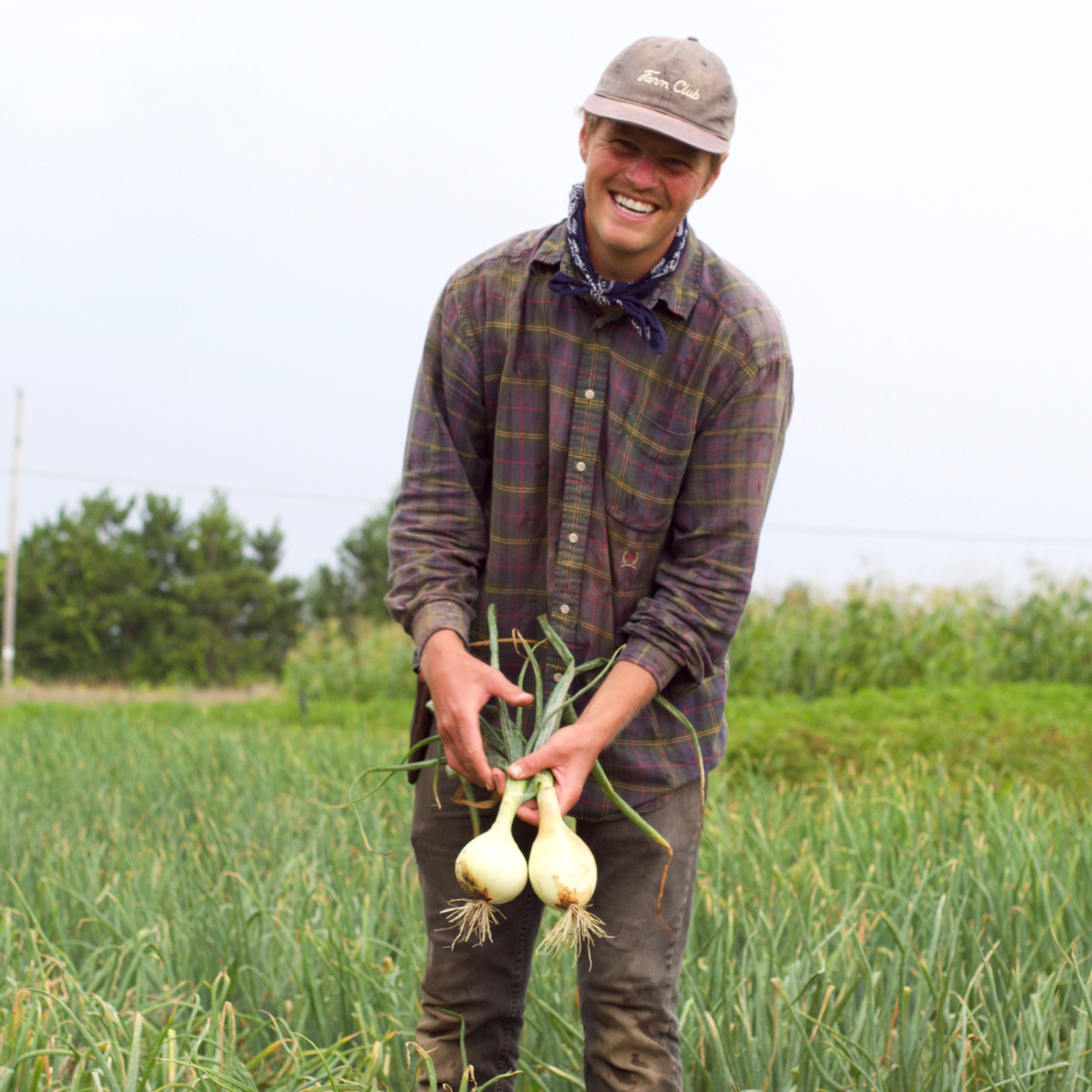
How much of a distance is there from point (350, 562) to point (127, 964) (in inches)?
930

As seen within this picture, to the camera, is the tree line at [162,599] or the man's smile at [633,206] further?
the tree line at [162,599]

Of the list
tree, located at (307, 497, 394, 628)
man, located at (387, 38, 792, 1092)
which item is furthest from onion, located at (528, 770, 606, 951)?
tree, located at (307, 497, 394, 628)

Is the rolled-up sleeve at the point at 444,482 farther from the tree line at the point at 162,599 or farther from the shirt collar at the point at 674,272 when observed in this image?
the tree line at the point at 162,599

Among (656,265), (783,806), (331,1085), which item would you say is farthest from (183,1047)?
(783,806)

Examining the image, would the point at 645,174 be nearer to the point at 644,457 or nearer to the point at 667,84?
the point at 667,84

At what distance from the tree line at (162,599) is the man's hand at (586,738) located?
23.9 meters

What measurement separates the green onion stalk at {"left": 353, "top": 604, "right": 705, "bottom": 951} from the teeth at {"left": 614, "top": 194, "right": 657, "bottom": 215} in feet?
2.21

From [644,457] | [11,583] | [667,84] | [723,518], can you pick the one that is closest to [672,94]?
[667,84]

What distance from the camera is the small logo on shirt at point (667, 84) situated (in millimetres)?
1830

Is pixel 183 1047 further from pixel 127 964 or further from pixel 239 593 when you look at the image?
pixel 239 593

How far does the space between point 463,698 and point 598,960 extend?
1.77 feet

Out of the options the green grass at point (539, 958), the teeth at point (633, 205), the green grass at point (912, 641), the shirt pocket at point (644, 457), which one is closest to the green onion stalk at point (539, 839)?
the shirt pocket at point (644, 457)

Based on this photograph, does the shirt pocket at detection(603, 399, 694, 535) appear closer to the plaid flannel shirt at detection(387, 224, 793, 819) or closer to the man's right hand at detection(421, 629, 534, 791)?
the plaid flannel shirt at detection(387, 224, 793, 819)

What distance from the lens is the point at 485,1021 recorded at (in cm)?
211
